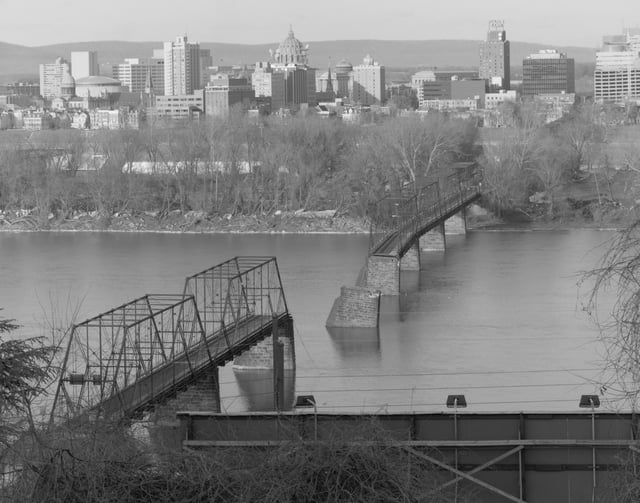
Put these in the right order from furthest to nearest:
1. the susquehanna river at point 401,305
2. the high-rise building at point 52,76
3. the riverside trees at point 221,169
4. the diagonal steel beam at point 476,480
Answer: the high-rise building at point 52,76 → the riverside trees at point 221,169 → the susquehanna river at point 401,305 → the diagonal steel beam at point 476,480

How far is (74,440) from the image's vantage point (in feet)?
23.3

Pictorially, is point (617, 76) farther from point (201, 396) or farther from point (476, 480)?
point (476, 480)

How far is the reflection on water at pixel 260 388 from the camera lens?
12211 mm

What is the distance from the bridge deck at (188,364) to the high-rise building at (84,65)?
145m

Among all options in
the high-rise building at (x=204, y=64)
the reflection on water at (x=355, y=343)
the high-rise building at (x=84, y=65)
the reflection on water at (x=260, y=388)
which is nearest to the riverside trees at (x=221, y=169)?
the reflection on water at (x=355, y=343)

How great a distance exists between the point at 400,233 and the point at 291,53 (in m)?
112

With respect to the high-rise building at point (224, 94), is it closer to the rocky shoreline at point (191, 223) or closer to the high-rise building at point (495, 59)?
the high-rise building at point (495, 59)

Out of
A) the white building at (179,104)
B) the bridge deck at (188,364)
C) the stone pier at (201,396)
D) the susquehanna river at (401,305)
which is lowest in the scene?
the susquehanna river at (401,305)

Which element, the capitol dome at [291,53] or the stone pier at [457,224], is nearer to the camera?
the stone pier at [457,224]

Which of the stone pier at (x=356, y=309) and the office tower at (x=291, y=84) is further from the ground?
the office tower at (x=291, y=84)

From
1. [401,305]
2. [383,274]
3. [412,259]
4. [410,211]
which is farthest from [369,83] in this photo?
[401,305]

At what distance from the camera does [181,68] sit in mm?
131000

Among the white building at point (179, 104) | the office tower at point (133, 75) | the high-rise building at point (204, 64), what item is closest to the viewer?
the white building at point (179, 104)

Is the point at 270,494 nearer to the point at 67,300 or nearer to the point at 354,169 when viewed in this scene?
the point at 67,300
